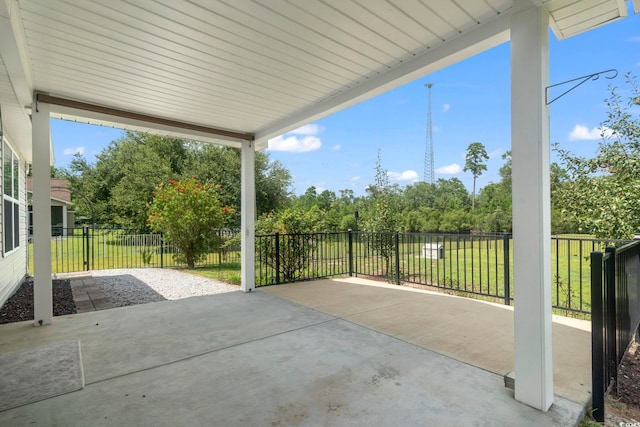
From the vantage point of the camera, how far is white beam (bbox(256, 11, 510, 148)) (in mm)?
2307

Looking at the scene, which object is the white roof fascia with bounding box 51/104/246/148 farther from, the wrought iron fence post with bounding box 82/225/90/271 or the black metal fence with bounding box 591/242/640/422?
the black metal fence with bounding box 591/242/640/422

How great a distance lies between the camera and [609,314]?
6.84 feet

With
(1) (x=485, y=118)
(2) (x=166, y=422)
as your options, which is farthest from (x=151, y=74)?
(1) (x=485, y=118)

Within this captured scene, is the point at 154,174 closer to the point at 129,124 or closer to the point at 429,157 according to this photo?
the point at 129,124

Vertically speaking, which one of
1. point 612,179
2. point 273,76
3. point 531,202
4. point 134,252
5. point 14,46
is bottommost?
point 134,252

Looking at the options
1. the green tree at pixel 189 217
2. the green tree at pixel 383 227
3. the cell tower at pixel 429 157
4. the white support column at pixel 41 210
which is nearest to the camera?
the white support column at pixel 41 210

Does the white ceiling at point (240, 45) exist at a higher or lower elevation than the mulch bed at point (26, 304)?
higher

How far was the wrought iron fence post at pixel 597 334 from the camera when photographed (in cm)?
188

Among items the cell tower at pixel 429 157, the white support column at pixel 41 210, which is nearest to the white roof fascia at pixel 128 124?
the white support column at pixel 41 210

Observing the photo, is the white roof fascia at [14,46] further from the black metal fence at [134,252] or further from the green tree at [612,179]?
the black metal fence at [134,252]

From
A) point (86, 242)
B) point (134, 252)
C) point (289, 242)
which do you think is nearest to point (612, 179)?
point (289, 242)

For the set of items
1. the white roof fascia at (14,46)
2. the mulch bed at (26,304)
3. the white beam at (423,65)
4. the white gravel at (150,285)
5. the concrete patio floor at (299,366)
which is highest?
the white beam at (423,65)

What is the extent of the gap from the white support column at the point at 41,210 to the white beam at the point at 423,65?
287cm

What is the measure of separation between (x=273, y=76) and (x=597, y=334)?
3.16 metres
